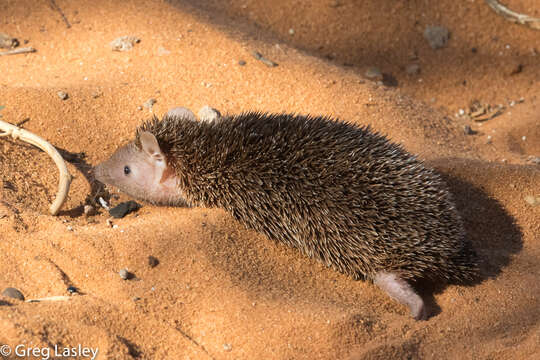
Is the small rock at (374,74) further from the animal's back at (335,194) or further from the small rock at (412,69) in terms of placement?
the animal's back at (335,194)

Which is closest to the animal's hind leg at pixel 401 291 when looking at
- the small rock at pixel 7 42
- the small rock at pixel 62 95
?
the small rock at pixel 62 95

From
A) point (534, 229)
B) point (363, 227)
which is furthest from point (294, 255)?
point (534, 229)

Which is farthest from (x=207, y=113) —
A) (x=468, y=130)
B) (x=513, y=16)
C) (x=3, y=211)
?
(x=513, y=16)

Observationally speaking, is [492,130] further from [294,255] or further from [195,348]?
[195,348]

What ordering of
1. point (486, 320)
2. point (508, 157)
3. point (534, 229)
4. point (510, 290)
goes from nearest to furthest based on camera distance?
1. point (486, 320)
2. point (510, 290)
3. point (534, 229)
4. point (508, 157)

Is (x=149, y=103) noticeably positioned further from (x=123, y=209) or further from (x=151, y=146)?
(x=123, y=209)

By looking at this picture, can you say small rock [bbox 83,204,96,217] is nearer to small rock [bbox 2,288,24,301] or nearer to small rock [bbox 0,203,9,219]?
small rock [bbox 0,203,9,219]

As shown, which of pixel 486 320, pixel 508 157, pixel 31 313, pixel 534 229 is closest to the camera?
pixel 31 313
